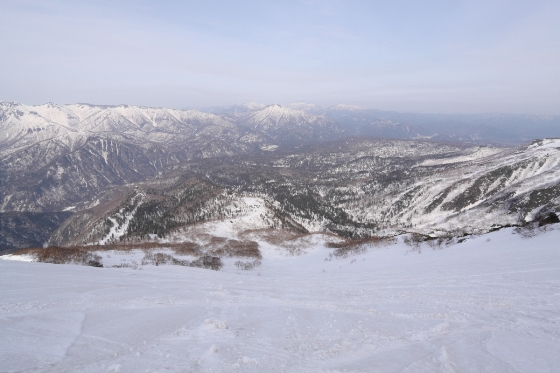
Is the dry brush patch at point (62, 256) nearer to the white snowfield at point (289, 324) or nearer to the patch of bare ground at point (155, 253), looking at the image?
the patch of bare ground at point (155, 253)

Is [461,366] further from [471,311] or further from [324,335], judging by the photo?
[471,311]

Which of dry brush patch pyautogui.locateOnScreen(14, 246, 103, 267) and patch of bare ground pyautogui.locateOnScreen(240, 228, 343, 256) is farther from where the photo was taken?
patch of bare ground pyautogui.locateOnScreen(240, 228, 343, 256)

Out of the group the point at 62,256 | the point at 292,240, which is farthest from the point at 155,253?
the point at 292,240

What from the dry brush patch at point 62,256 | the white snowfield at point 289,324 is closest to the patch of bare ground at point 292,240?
the dry brush patch at point 62,256

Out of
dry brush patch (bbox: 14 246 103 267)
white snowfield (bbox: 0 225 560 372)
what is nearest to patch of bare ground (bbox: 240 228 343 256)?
dry brush patch (bbox: 14 246 103 267)

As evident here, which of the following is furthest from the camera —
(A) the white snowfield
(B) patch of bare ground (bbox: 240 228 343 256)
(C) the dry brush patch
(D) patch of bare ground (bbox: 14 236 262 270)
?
(B) patch of bare ground (bbox: 240 228 343 256)

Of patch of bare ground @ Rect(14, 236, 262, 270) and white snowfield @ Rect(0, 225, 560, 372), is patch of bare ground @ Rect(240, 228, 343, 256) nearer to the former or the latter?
patch of bare ground @ Rect(14, 236, 262, 270)

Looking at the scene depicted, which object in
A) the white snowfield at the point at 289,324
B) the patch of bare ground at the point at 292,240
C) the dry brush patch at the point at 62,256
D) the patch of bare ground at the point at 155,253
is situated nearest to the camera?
the white snowfield at the point at 289,324

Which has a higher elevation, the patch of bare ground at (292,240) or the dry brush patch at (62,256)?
the dry brush patch at (62,256)
